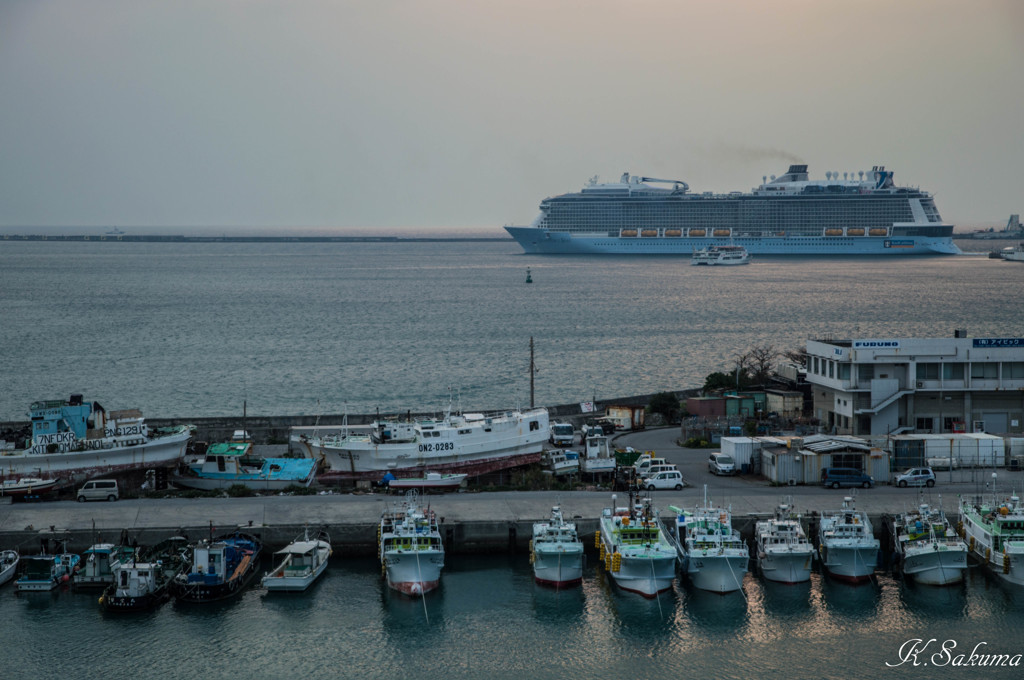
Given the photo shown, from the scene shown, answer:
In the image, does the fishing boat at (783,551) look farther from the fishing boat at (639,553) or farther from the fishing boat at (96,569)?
the fishing boat at (96,569)

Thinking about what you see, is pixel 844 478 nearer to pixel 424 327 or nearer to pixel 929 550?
pixel 929 550

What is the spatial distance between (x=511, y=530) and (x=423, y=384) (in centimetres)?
2387

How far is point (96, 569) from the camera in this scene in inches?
722

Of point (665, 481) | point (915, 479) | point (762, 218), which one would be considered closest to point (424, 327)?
point (665, 481)

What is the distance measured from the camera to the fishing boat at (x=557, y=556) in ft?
60.0

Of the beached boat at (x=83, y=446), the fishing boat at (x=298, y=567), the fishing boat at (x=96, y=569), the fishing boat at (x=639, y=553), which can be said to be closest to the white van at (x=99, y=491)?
the beached boat at (x=83, y=446)

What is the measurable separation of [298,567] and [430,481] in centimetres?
500

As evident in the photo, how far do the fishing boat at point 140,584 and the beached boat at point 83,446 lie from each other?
17.9ft

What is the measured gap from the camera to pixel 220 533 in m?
19.4

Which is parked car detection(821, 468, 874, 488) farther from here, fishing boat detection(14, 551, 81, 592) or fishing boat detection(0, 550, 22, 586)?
fishing boat detection(0, 550, 22, 586)

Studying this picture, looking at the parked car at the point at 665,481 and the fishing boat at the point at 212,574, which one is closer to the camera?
the fishing boat at the point at 212,574

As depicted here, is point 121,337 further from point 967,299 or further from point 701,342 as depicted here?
point 967,299

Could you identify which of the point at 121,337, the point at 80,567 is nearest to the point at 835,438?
the point at 80,567

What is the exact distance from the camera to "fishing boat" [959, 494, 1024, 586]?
61.0 ft
